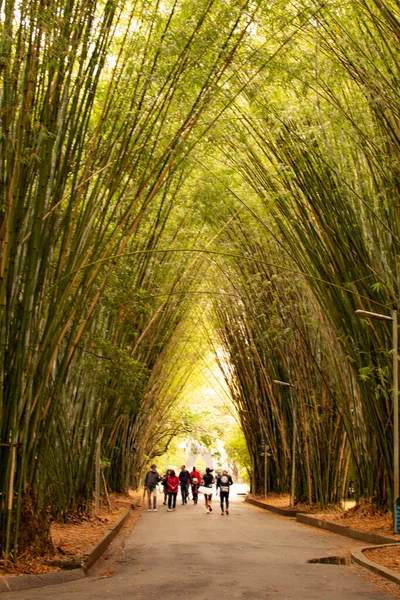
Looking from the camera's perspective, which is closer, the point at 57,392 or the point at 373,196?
the point at 57,392

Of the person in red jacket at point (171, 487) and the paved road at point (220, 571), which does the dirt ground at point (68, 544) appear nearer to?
the paved road at point (220, 571)

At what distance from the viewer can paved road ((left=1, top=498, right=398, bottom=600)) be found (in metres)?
4.88

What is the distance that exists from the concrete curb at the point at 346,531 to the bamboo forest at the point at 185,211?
0.70 metres

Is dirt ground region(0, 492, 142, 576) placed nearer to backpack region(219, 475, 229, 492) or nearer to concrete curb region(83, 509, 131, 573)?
concrete curb region(83, 509, 131, 573)

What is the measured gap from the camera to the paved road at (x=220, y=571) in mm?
4879

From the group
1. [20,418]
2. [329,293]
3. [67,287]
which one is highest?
[329,293]

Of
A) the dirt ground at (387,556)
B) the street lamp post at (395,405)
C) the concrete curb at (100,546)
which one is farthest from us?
the street lamp post at (395,405)

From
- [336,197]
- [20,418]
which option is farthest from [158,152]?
[20,418]

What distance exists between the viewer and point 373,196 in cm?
842

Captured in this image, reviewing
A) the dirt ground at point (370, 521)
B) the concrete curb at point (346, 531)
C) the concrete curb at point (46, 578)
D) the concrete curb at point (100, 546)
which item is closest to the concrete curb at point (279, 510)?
the dirt ground at point (370, 521)

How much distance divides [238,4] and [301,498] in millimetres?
10372

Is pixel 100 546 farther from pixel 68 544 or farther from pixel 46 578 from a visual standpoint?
pixel 46 578

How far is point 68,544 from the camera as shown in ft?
22.6

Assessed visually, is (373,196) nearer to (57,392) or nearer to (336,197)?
(336,197)
